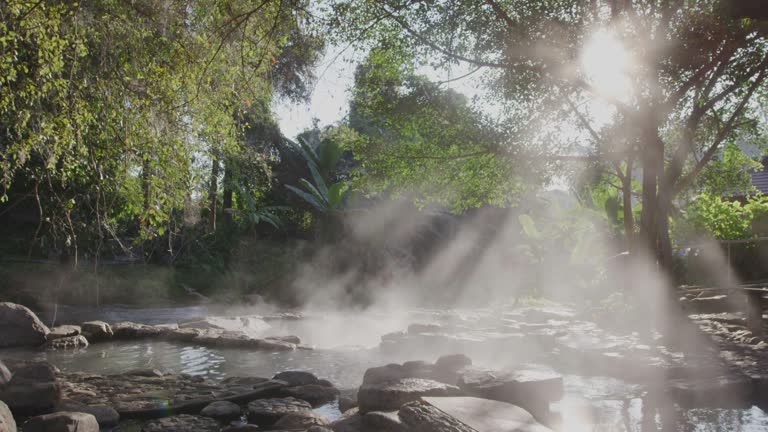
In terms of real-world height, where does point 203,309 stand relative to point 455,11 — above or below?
below

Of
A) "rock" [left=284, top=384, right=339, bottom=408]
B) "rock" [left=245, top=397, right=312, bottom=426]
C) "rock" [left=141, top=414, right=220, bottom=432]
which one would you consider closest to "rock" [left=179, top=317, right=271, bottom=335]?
"rock" [left=284, top=384, right=339, bottom=408]

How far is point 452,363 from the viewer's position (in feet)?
25.5

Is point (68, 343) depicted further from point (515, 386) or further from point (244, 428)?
point (515, 386)

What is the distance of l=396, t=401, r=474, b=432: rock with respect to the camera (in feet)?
15.7

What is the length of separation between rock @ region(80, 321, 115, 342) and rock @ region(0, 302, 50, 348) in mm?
910

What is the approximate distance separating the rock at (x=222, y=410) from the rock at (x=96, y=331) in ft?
25.0

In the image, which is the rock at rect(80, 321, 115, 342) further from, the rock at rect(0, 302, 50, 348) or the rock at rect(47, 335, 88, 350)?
the rock at rect(0, 302, 50, 348)

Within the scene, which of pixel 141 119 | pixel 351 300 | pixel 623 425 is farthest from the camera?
pixel 351 300

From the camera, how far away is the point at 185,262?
22688mm

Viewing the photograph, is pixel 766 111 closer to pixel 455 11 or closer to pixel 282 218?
pixel 455 11

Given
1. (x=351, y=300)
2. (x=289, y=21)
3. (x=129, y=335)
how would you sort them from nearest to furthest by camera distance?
(x=289, y=21), (x=129, y=335), (x=351, y=300)

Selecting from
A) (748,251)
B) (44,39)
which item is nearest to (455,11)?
(44,39)

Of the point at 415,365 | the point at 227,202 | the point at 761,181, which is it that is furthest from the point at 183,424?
the point at 761,181

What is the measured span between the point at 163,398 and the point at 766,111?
14.5 m
